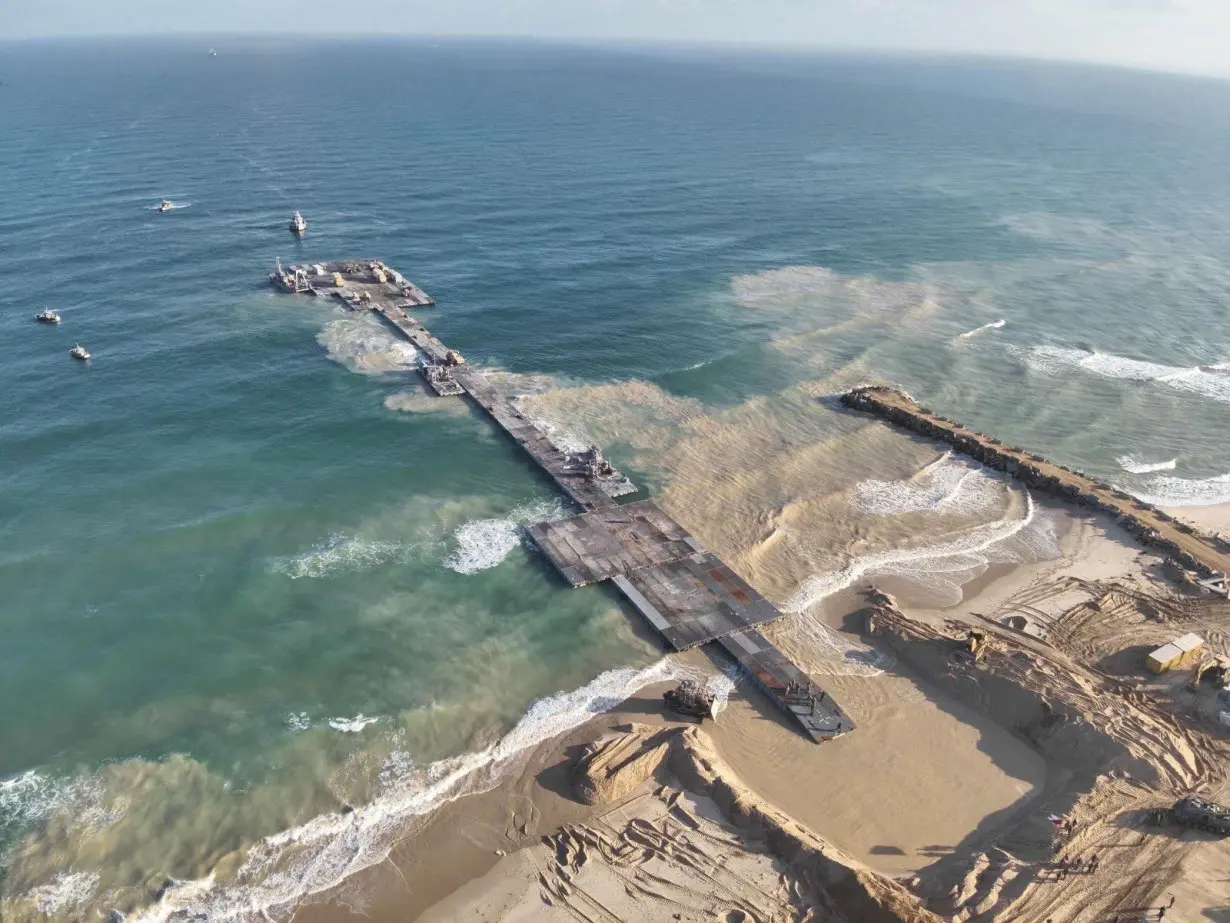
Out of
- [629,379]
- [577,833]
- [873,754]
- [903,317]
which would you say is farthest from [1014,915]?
[903,317]

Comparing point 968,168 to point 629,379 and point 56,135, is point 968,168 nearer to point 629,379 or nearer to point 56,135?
point 629,379

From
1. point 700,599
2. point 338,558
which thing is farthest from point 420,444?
point 700,599

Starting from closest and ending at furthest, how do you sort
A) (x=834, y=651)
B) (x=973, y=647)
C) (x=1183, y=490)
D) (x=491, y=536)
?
(x=973, y=647)
(x=834, y=651)
(x=491, y=536)
(x=1183, y=490)

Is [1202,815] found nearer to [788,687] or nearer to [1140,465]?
[788,687]

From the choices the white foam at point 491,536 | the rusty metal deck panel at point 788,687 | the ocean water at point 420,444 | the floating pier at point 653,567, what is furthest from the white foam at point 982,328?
the rusty metal deck panel at point 788,687

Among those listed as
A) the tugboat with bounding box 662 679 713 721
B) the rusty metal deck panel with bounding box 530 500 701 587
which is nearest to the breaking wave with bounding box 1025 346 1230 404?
the rusty metal deck panel with bounding box 530 500 701 587

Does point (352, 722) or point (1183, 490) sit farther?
point (1183, 490)

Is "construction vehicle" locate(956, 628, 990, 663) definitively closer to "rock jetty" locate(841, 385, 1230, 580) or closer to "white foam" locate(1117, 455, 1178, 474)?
"rock jetty" locate(841, 385, 1230, 580)
